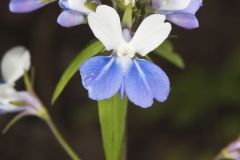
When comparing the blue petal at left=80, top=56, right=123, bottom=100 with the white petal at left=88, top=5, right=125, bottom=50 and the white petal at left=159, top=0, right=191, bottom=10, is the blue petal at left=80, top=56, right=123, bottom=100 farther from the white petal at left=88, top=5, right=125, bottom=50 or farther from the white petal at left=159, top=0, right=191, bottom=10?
the white petal at left=159, top=0, right=191, bottom=10

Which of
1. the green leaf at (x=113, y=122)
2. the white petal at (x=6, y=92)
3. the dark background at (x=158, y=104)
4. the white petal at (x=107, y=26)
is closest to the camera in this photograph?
the white petal at (x=107, y=26)

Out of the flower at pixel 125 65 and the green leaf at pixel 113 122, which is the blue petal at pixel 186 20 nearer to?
the flower at pixel 125 65

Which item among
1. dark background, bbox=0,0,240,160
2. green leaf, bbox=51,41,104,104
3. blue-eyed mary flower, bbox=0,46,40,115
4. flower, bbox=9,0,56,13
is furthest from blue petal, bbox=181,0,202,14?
dark background, bbox=0,0,240,160

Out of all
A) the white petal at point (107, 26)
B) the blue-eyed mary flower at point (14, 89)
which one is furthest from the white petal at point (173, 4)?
the blue-eyed mary flower at point (14, 89)

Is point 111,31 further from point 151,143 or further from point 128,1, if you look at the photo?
point 151,143

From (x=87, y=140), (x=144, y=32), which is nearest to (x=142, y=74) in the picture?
(x=144, y=32)

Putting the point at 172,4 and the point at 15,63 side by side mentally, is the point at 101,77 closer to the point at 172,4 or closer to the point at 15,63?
the point at 172,4
